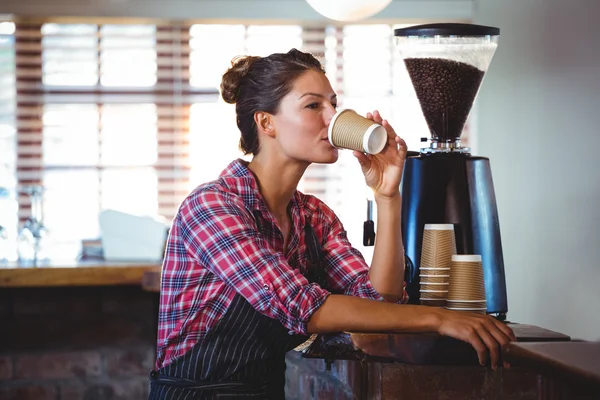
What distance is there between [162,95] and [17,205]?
1035 mm

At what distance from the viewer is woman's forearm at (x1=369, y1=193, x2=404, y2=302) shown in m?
1.62


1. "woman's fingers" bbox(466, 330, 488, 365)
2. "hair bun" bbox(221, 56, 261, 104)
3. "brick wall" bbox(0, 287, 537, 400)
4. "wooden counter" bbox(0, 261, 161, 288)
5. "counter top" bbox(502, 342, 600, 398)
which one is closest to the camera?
"counter top" bbox(502, 342, 600, 398)

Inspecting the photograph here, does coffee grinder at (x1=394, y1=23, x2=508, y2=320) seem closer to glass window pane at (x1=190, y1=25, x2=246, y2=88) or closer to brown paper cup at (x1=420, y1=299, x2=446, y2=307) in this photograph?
brown paper cup at (x1=420, y1=299, x2=446, y2=307)

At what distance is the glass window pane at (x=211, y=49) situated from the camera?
15.8 ft

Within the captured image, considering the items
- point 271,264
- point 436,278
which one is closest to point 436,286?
point 436,278

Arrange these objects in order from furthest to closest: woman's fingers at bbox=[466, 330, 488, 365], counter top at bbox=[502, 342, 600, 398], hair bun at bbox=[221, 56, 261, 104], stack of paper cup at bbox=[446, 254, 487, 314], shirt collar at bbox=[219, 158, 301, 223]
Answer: hair bun at bbox=[221, 56, 261, 104] → shirt collar at bbox=[219, 158, 301, 223] → stack of paper cup at bbox=[446, 254, 487, 314] → woman's fingers at bbox=[466, 330, 488, 365] → counter top at bbox=[502, 342, 600, 398]

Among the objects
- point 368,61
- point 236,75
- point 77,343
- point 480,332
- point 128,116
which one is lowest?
point 77,343

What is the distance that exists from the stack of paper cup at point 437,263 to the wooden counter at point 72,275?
121cm

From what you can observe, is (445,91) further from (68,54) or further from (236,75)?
(68,54)

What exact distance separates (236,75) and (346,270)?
1.55ft

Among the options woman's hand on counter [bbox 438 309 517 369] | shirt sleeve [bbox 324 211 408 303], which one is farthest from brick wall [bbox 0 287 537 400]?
woman's hand on counter [bbox 438 309 517 369]

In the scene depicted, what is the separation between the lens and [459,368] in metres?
1.33

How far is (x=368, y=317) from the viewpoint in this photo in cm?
132

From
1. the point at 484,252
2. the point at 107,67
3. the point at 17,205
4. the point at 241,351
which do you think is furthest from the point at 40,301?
the point at 107,67
